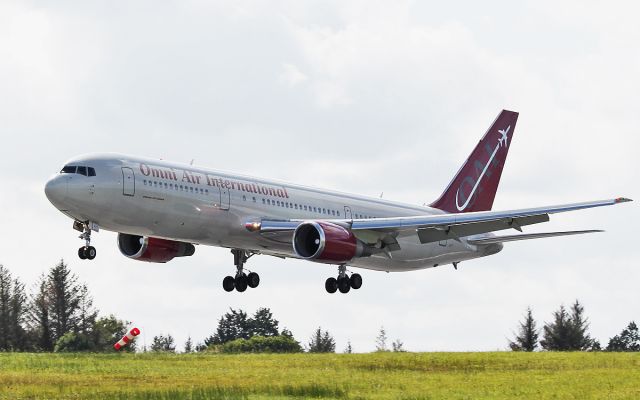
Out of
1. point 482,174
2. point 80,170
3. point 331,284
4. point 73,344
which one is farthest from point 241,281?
point 73,344

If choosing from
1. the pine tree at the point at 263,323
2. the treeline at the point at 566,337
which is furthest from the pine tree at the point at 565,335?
the pine tree at the point at 263,323

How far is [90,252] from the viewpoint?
51.9 meters

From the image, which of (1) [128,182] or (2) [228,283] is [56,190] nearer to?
(1) [128,182]

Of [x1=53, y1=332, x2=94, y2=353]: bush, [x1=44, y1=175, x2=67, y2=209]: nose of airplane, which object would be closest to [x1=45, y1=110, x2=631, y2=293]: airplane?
[x1=44, y1=175, x2=67, y2=209]: nose of airplane

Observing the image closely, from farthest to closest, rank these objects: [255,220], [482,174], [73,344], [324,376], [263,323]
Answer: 1. [263,323]
2. [73,344]
3. [482,174]
4. [255,220]
5. [324,376]

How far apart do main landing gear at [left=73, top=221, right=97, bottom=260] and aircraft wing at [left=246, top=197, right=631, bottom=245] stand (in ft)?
22.2

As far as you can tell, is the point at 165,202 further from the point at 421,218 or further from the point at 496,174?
the point at 496,174

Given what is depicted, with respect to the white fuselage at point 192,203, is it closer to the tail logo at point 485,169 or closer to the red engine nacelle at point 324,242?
the red engine nacelle at point 324,242

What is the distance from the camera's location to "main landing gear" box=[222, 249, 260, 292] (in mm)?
61750

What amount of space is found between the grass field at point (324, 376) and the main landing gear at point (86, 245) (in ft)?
14.3

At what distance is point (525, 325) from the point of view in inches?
3219

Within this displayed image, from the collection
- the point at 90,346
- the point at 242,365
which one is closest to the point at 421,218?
the point at 242,365

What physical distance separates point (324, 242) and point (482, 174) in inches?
719

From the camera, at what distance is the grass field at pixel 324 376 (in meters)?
44.8
